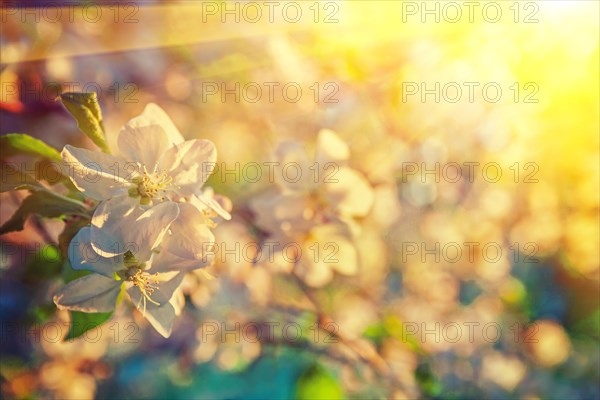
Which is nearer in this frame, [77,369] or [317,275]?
[317,275]

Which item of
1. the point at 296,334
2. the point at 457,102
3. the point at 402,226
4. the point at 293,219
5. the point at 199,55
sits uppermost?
the point at 199,55

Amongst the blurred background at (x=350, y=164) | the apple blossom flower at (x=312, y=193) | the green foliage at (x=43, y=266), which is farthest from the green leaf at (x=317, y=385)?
the green foliage at (x=43, y=266)

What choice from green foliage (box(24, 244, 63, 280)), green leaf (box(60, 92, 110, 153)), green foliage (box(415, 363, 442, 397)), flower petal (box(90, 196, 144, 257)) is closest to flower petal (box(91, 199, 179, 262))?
flower petal (box(90, 196, 144, 257))

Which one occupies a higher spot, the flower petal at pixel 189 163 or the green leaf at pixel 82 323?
the flower petal at pixel 189 163

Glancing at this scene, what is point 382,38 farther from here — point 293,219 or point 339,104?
point 293,219

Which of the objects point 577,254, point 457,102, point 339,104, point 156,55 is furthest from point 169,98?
point 577,254

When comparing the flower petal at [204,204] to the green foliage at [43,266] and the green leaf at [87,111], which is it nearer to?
the green leaf at [87,111]

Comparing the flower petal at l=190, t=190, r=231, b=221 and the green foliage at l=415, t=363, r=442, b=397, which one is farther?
the green foliage at l=415, t=363, r=442, b=397

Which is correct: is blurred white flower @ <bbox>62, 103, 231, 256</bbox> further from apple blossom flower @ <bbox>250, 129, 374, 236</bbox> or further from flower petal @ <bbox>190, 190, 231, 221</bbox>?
apple blossom flower @ <bbox>250, 129, 374, 236</bbox>
